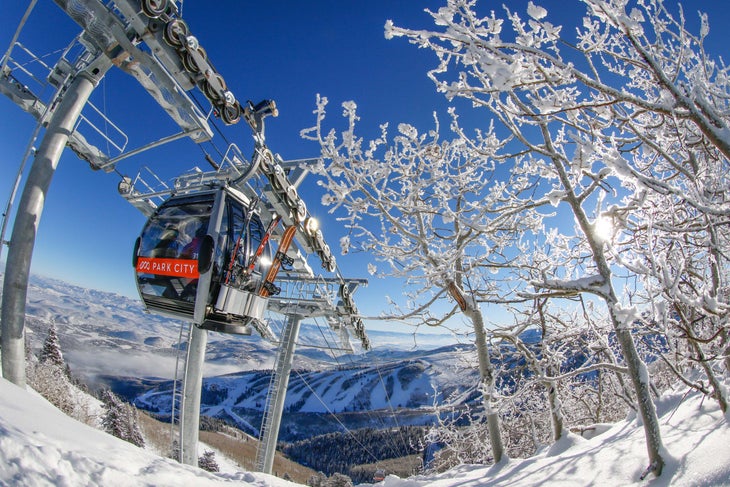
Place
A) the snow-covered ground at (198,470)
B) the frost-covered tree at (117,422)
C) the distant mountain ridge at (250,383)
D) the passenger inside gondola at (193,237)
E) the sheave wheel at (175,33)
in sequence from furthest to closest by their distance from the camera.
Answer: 1. the distant mountain ridge at (250,383)
2. the frost-covered tree at (117,422)
3. the passenger inside gondola at (193,237)
4. the sheave wheel at (175,33)
5. the snow-covered ground at (198,470)

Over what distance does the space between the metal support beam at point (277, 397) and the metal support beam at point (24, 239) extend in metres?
8.67

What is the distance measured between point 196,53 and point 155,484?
202 inches

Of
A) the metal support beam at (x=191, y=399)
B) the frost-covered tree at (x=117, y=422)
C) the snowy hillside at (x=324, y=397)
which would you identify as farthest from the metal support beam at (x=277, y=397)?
the snowy hillside at (x=324, y=397)

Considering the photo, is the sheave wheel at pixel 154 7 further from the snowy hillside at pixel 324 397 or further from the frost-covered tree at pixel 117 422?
the snowy hillside at pixel 324 397

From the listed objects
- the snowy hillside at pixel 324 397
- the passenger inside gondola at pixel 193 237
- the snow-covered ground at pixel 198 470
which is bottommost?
the snowy hillside at pixel 324 397

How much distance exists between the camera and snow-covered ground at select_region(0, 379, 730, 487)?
2.16m

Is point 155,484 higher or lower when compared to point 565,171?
lower

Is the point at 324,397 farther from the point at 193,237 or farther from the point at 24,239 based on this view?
the point at 24,239

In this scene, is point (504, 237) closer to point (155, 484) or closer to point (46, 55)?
point (155, 484)

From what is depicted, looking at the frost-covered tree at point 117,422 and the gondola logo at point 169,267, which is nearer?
the gondola logo at point 169,267

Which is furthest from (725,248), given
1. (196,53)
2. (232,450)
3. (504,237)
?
(232,450)

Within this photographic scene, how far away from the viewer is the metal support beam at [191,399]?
836 cm

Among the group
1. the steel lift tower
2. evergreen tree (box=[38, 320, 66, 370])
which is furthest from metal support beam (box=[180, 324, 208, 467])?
evergreen tree (box=[38, 320, 66, 370])

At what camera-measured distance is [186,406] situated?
854cm
